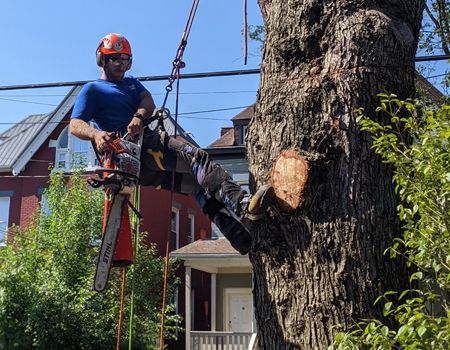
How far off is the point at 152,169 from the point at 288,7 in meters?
1.82

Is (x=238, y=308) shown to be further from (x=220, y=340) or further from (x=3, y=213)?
(x=3, y=213)

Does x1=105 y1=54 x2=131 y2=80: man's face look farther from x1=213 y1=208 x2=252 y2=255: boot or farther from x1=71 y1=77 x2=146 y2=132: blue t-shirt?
x1=213 y1=208 x2=252 y2=255: boot

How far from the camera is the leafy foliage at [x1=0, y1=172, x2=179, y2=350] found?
13643mm

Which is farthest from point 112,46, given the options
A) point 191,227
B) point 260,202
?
point 191,227

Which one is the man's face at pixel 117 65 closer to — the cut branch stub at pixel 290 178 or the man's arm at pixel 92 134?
the man's arm at pixel 92 134

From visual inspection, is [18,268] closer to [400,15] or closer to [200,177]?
[200,177]

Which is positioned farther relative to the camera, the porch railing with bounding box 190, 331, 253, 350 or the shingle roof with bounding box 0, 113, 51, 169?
the shingle roof with bounding box 0, 113, 51, 169

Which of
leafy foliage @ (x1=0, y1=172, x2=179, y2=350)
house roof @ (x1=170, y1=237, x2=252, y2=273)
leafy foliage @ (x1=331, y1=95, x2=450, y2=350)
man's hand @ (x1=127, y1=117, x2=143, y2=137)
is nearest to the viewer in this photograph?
leafy foliage @ (x1=331, y1=95, x2=450, y2=350)

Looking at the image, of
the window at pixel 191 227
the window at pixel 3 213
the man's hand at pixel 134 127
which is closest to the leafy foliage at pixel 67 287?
the window at pixel 3 213

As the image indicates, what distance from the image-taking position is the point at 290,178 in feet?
10.6

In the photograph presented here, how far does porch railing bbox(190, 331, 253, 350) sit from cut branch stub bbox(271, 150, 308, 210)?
13.2 meters

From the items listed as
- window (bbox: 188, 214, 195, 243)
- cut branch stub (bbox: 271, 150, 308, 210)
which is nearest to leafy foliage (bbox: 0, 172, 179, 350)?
window (bbox: 188, 214, 195, 243)

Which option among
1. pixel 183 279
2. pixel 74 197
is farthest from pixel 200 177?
pixel 183 279

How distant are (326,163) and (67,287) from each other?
12101mm
